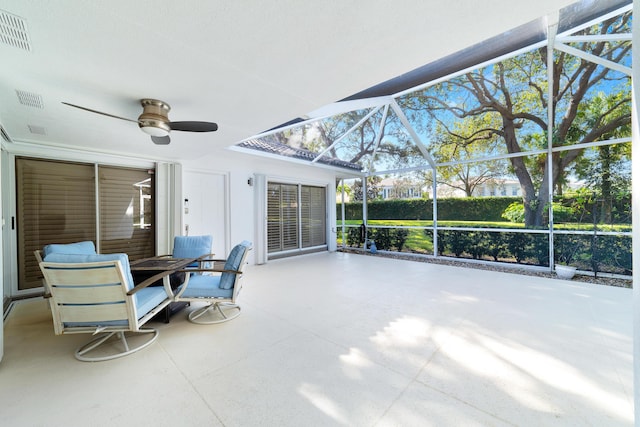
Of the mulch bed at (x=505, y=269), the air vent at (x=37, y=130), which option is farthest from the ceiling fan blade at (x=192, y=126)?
the mulch bed at (x=505, y=269)

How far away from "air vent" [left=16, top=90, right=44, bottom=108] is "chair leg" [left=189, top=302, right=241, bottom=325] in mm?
2838

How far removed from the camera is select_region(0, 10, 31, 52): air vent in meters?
1.51

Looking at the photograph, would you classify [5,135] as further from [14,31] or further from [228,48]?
[228,48]

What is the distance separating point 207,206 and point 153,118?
358cm

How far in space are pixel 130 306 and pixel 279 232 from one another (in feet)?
16.7

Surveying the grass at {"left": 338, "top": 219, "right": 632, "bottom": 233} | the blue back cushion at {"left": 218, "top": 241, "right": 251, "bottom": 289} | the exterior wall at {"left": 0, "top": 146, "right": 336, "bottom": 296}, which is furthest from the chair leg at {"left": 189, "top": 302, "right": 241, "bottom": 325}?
the grass at {"left": 338, "top": 219, "right": 632, "bottom": 233}

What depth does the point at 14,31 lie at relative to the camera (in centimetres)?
161

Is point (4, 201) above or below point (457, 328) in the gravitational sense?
above

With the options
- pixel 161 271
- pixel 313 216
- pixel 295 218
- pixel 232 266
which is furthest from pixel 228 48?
pixel 313 216

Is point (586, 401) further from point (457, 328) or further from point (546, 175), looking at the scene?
point (546, 175)

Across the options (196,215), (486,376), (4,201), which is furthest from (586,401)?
(4,201)

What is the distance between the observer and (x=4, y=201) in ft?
12.8

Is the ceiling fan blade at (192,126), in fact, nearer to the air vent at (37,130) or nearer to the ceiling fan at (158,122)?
the ceiling fan at (158,122)

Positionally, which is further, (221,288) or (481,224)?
(481,224)
